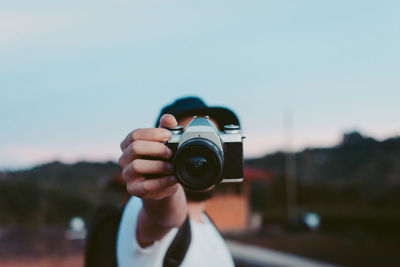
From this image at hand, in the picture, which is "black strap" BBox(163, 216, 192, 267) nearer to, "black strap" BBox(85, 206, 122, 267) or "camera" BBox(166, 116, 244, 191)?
"camera" BBox(166, 116, 244, 191)

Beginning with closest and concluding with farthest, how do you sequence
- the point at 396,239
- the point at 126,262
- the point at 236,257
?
the point at 126,262, the point at 236,257, the point at 396,239

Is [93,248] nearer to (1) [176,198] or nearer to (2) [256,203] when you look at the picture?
(1) [176,198]

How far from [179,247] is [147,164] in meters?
0.41

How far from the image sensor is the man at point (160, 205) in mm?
1378

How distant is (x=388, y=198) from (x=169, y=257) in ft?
97.0

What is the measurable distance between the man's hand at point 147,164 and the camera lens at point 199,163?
0.05 meters

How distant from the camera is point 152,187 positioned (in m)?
1.35

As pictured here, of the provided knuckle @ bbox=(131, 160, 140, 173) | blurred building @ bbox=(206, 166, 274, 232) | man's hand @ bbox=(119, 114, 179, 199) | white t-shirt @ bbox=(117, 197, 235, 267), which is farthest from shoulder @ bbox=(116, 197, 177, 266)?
blurred building @ bbox=(206, 166, 274, 232)

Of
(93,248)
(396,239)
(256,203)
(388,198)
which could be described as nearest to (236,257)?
(93,248)

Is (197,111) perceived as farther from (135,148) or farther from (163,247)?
(163,247)

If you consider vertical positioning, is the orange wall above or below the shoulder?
below

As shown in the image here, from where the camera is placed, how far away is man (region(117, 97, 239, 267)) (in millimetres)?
1378

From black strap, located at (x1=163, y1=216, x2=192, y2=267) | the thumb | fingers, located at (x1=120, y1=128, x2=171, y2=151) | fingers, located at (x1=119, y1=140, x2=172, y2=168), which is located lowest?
black strap, located at (x1=163, y1=216, x2=192, y2=267)

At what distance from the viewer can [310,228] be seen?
2548 cm
